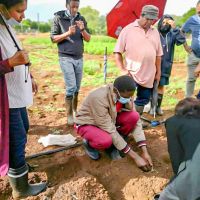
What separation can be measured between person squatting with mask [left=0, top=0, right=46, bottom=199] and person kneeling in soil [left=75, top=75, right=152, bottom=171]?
81 cm

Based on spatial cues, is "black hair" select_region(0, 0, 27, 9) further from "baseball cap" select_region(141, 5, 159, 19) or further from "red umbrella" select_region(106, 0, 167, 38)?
"red umbrella" select_region(106, 0, 167, 38)

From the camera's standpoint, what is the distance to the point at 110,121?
10.2 feet

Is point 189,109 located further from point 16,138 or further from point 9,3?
point 9,3

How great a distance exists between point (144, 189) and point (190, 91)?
2883 millimetres

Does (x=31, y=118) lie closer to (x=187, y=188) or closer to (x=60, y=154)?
(x=60, y=154)

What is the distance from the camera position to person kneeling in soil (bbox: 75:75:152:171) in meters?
3.01

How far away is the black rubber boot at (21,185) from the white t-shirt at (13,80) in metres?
0.60

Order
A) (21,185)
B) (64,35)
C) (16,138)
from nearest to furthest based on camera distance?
(16,138) < (21,185) < (64,35)

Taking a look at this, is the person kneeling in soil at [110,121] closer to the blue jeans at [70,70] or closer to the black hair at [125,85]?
the black hair at [125,85]

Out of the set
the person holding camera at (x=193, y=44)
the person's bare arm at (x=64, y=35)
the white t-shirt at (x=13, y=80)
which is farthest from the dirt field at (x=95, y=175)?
the person holding camera at (x=193, y=44)

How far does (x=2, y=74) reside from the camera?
2123 mm

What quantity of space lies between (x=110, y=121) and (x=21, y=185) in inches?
43.2

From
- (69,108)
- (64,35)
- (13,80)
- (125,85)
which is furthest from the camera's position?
(69,108)

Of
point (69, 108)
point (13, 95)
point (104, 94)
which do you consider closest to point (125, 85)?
point (104, 94)
